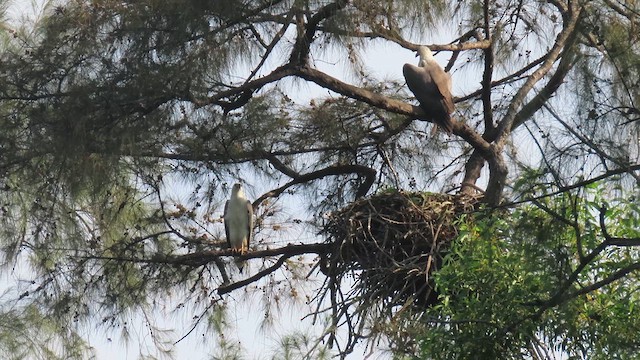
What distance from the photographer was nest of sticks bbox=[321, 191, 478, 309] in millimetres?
6410

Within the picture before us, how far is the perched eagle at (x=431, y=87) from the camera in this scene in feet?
22.1

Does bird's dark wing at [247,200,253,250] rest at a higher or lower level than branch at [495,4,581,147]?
lower

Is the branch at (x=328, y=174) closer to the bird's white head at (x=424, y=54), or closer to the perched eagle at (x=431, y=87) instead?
the perched eagle at (x=431, y=87)

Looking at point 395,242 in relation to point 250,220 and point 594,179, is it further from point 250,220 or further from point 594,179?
point 594,179

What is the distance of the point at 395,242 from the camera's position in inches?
259

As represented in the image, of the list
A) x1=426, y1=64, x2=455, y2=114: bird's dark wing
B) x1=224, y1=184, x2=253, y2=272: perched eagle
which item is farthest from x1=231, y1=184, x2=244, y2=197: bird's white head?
x1=426, y1=64, x2=455, y2=114: bird's dark wing

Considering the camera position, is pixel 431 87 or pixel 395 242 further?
pixel 431 87

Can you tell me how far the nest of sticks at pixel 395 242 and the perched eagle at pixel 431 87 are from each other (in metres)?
0.41

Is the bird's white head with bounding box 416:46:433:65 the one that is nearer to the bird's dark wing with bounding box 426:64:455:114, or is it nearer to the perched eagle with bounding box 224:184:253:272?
the bird's dark wing with bounding box 426:64:455:114

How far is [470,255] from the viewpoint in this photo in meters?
5.54

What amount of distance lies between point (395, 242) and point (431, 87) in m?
0.95

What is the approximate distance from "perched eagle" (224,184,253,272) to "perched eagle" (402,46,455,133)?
109 centimetres

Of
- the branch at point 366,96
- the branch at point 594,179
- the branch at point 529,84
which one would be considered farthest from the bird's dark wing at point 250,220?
the branch at point 594,179

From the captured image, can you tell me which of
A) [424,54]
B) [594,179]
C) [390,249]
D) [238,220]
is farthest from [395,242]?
[594,179]
